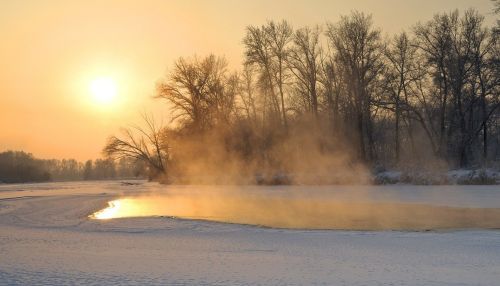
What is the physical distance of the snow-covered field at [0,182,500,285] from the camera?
21.3 feet

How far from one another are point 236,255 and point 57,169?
539 feet

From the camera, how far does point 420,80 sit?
134 ft

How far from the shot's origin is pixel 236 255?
8281mm

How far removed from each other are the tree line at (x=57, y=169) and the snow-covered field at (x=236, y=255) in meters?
42.6

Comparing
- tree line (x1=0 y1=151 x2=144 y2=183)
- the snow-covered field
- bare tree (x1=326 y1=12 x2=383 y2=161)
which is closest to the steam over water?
the snow-covered field

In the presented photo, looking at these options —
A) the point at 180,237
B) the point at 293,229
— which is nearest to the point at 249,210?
the point at 293,229

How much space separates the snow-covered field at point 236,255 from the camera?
649 cm

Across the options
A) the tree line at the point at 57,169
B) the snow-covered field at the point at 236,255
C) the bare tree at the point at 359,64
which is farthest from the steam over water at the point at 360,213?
the tree line at the point at 57,169

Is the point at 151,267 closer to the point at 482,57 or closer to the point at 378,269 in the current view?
the point at 378,269

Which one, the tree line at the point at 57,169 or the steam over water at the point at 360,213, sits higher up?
the tree line at the point at 57,169

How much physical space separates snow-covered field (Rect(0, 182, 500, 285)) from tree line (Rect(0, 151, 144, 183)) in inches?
1678

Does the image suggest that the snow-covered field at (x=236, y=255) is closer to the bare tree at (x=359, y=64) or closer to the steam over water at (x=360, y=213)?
the steam over water at (x=360, y=213)

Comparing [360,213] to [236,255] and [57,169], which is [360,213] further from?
[57,169]

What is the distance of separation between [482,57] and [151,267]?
34.1 meters
